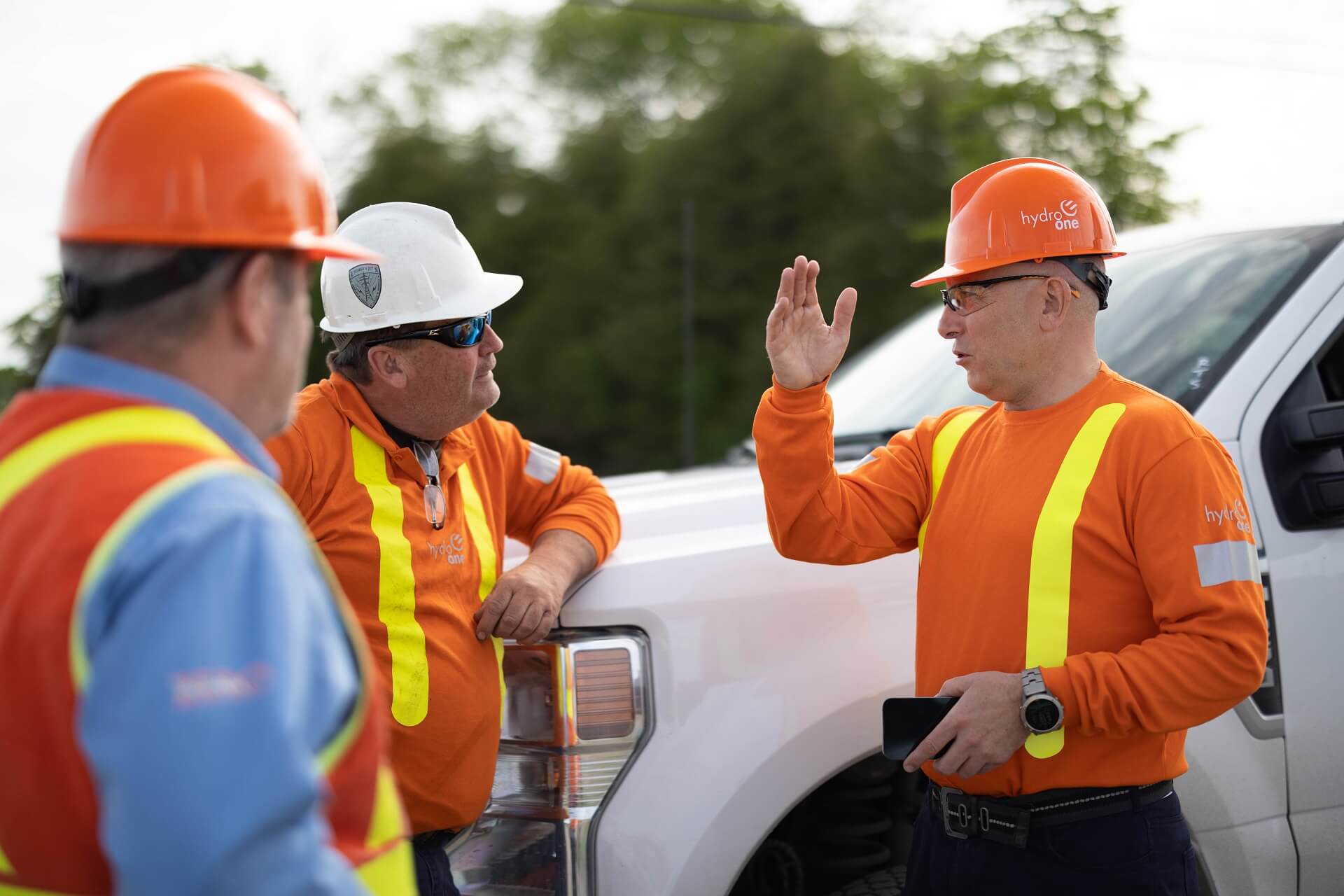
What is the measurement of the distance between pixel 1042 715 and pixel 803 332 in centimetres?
83

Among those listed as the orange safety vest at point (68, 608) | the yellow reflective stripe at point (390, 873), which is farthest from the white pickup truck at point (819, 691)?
the orange safety vest at point (68, 608)

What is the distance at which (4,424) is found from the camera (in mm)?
1304

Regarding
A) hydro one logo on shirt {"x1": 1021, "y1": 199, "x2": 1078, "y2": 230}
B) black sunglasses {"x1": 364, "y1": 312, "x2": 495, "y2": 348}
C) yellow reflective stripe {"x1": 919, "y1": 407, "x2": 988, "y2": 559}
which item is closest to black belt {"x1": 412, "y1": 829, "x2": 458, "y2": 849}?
black sunglasses {"x1": 364, "y1": 312, "x2": 495, "y2": 348}

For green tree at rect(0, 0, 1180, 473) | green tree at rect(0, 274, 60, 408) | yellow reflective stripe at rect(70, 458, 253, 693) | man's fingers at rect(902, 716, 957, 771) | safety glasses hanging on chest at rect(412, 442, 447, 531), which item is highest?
green tree at rect(0, 0, 1180, 473)

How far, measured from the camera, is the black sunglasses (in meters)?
2.54

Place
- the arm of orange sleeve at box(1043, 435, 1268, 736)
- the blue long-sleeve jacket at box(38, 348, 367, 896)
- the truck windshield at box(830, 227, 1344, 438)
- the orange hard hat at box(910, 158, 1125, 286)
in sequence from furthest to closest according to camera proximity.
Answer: the truck windshield at box(830, 227, 1344, 438) → the orange hard hat at box(910, 158, 1125, 286) → the arm of orange sleeve at box(1043, 435, 1268, 736) → the blue long-sleeve jacket at box(38, 348, 367, 896)

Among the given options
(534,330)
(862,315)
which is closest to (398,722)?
(862,315)

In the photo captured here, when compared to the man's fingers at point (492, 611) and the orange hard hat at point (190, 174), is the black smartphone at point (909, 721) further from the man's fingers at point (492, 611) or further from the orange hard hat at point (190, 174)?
the orange hard hat at point (190, 174)

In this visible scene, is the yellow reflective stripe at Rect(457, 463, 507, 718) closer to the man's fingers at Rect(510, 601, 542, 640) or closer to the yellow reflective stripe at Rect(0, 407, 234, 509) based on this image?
the man's fingers at Rect(510, 601, 542, 640)

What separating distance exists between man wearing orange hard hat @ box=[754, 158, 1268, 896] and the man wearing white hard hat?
57cm

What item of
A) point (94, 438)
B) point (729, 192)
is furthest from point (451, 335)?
point (729, 192)

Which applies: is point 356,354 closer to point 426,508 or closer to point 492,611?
point 426,508

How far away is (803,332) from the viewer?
251 cm

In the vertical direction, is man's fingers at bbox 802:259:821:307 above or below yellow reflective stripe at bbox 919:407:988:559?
above
